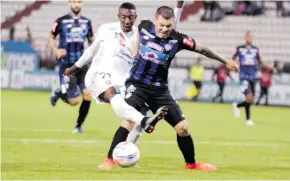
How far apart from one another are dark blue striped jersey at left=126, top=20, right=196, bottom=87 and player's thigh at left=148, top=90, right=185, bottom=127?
0.56 feet

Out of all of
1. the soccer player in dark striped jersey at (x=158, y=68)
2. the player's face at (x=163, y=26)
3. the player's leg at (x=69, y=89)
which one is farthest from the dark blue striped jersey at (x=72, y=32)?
the player's face at (x=163, y=26)

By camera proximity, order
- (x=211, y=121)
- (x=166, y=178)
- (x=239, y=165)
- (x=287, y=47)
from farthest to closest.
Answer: (x=287, y=47) < (x=211, y=121) < (x=239, y=165) < (x=166, y=178)

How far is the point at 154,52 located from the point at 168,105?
780mm

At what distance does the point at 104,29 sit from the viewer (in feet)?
42.2

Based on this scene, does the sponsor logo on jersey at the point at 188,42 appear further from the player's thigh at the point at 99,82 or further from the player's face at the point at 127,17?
the player's thigh at the point at 99,82

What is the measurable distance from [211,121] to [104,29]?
454 inches

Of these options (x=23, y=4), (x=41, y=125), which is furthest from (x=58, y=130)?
(x=23, y=4)

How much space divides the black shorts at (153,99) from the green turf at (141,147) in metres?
0.74

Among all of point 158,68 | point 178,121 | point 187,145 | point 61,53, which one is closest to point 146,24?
point 158,68

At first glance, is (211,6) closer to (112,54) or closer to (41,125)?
(41,125)

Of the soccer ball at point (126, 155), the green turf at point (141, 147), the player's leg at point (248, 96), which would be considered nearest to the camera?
the soccer ball at point (126, 155)

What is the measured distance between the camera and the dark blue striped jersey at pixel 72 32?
18109 mm

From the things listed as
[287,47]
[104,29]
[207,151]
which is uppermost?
[104,29]

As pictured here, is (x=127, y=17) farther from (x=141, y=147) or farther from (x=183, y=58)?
(x=183, y=58)
